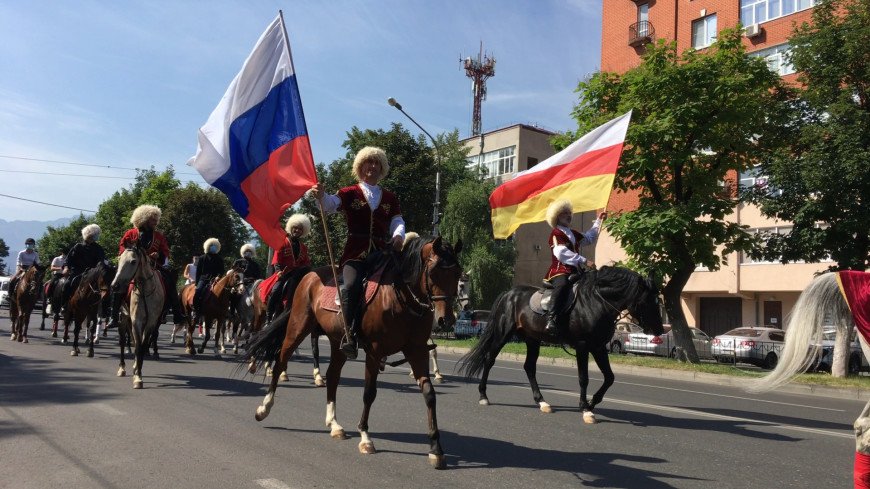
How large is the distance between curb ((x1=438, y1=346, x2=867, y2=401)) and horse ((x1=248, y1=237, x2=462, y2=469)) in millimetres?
9176

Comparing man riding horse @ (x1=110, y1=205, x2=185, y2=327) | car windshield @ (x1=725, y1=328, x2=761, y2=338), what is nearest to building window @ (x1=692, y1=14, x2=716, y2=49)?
car windshield @ (x1=725, y1=328, x2=761, y2=338)

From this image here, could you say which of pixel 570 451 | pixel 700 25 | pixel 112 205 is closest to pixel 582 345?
pixel 570 451

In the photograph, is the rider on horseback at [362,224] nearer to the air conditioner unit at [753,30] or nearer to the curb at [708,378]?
the curb at [708,378]

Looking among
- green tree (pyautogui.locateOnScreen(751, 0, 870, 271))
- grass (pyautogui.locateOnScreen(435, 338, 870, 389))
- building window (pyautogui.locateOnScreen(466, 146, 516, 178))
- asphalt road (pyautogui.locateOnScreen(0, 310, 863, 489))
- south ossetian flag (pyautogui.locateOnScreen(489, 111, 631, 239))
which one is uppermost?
building window (pyautogui.locateOnScreen(466, 146, 516, 178))

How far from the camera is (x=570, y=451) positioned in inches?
270

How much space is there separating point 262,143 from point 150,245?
5.50 meters

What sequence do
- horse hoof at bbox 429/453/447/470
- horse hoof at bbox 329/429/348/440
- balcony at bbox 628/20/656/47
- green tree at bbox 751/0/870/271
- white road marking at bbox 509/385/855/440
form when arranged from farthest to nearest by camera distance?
balcony at bbox 628/20/656/47, green tree at bbox 751/0/870/271, white road marking at bbox 509/385/855/440, horse hoof at bbox 329/429/348/440, horse hoof at bbox 429/453/447/470

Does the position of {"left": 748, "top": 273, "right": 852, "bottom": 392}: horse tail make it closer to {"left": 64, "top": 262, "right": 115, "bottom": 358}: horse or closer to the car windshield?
{"left": 64, "top": 262, "right": 115, "bottom": 358}: horse

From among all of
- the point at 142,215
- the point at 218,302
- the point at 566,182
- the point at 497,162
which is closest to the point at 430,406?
the point at 566,182

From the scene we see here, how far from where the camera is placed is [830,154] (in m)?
18.6

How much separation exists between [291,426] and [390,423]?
1.14 m

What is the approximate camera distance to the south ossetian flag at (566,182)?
9906 millimetres

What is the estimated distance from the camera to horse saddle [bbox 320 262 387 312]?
22.0 feet

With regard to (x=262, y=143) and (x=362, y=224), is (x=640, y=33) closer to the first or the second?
(x=262, y=143)
